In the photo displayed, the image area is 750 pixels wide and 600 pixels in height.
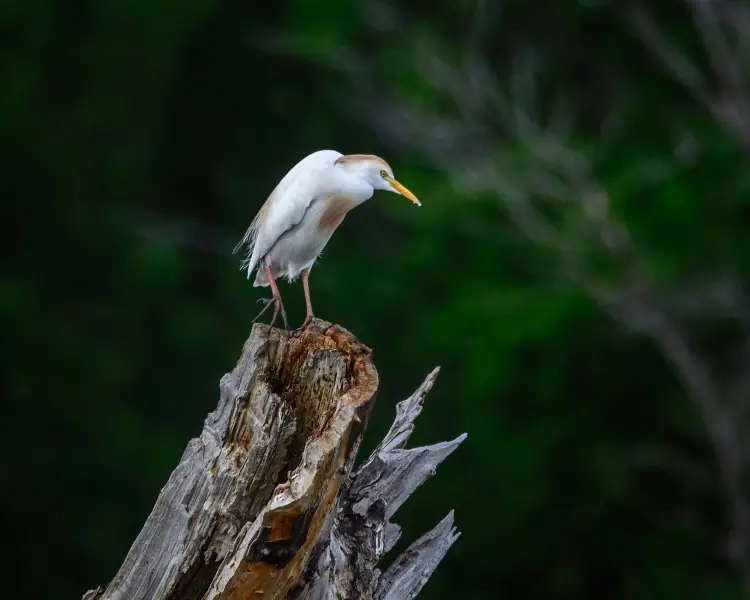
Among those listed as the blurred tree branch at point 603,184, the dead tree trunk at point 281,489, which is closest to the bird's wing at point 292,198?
the dead tree trunk at point 281,489

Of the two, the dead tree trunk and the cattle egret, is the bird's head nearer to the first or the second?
the cattle egret

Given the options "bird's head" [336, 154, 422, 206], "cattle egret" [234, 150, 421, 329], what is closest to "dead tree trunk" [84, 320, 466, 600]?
"cattle egret" [234, 150, 421, 329]

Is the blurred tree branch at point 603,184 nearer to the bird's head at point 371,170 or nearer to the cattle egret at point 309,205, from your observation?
the cattle egret at point 309,205

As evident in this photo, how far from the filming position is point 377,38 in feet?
56.0

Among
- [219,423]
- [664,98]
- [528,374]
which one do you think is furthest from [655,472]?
[219,423]

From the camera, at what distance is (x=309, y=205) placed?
553cm

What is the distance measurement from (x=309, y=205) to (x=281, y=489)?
5.33 ft

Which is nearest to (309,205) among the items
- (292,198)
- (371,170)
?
(292,198)

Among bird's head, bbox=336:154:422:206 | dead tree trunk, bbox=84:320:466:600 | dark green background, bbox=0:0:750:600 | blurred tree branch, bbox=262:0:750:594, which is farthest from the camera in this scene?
dark green background, bbox=0:0:750:600

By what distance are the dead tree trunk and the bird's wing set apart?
2.90 feet

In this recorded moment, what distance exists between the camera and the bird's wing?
215 inches

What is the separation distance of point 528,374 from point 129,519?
415 cm

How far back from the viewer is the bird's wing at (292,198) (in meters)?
5.47

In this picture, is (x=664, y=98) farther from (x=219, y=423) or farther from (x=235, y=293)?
(x=219, y=423)
